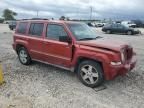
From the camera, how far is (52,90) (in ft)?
17.9

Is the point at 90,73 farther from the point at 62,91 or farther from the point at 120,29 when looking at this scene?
the point at 120,29

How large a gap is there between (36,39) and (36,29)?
0.38m

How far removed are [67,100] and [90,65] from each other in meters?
1.19

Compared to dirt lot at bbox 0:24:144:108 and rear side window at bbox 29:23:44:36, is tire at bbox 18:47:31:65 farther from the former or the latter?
rear side window at bbox 29:23:44:36

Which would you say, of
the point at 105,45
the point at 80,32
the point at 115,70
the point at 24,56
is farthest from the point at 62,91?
the point at 24,56

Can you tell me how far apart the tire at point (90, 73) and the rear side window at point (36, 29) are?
2010 millimetres

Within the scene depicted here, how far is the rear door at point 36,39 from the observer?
6921mm

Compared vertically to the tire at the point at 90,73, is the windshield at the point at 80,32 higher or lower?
higher

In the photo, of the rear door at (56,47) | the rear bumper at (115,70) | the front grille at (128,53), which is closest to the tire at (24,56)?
the rear door at (56,47)

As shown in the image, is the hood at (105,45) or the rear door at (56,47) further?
the rear door at (56,47)

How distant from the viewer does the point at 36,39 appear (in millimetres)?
7016

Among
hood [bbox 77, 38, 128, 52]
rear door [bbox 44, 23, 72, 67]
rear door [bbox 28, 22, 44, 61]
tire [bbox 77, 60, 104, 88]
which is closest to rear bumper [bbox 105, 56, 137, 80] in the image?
tire [bbox 77, 60, 104, 88]

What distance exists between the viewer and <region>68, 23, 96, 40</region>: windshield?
6.12 metres

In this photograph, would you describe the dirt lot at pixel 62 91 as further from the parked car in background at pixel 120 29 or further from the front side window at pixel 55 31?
the parked car in background at pixel 120 29
